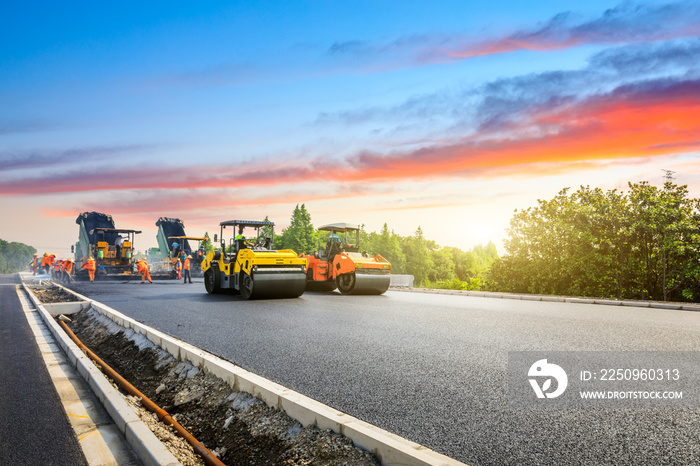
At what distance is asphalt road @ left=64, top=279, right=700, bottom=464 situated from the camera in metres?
3.38

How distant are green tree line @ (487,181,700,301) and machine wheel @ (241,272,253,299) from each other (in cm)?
1058

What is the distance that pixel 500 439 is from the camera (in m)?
3.44

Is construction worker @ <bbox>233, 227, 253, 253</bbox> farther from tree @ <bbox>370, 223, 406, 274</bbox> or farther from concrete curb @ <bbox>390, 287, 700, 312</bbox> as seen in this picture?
tree @ <bbox>370, 223, 406, 274</bbox>

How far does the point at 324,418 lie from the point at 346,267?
476 inches

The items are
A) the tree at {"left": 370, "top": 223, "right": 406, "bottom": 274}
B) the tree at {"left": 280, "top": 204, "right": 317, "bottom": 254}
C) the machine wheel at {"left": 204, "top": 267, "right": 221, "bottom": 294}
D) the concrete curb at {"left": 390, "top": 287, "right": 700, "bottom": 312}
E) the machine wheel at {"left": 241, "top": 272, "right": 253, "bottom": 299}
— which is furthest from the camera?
the tree at {"left": 370, "top": 223, "right": 406, "bottom": 274}

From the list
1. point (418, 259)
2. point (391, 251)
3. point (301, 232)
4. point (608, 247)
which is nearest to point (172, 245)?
point (608, 247)

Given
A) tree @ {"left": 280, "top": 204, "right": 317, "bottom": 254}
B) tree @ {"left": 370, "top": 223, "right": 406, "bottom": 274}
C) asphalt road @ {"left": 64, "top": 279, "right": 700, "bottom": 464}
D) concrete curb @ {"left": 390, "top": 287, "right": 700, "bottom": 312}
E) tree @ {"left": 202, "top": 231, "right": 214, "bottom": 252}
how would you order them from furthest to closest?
1. tree @ {"left": 370, "top": 223, "right": 406, "bottom": 274}
2. tree @ {"left": 280, "top": 204, "right": 317, "bottom": 254}
3. tree @ {"left": 202, "top": 231, "right": 214, "bottom": 252}
4. concrete curb @ {"left": 390, "top": 287, "right": 700, "bottom": 312}
5. asphalt road @ {"left": 64, "top": 279, "right": 700, "bottom": 464}

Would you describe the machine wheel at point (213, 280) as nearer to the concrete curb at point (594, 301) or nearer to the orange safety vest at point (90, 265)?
the concrete curb at point (594, 301)

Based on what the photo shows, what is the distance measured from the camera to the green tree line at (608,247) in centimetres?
1450

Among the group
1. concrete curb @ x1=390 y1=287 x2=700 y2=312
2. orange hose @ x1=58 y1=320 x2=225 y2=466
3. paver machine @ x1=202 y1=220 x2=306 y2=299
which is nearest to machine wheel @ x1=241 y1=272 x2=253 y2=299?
paver machine @ x1=202 y1=220 x2=306 y2=299

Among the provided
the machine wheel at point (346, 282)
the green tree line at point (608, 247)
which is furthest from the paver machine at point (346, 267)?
the green tree line at point (608, 247)

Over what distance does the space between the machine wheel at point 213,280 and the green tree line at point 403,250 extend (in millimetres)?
31174

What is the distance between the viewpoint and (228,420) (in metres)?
4.35

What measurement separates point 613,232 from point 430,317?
957 centimetres
